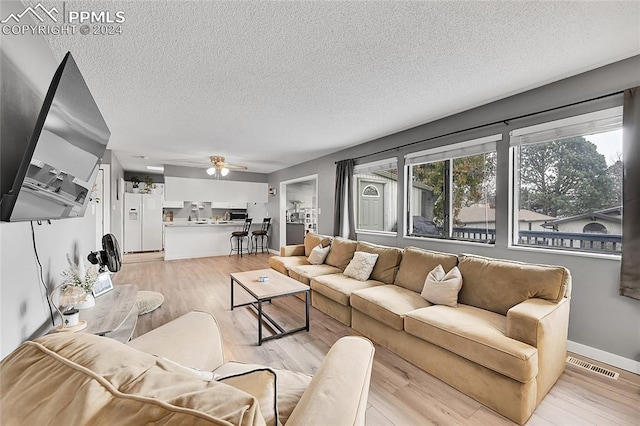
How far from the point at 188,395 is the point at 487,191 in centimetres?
345

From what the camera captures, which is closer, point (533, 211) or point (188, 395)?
point (188, 395)

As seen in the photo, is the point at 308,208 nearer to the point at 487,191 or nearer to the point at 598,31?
the point at 487,191

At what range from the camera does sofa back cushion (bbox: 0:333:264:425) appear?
0.46 metres

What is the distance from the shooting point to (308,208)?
9.61 m

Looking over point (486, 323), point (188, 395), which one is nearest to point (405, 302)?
point (486, 323)

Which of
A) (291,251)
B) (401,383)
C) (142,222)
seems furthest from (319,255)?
(142,222)

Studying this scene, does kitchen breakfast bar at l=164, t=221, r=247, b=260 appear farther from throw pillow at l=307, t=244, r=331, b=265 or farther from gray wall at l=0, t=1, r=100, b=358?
gray wall at l=0, t=1, r=100, b=358

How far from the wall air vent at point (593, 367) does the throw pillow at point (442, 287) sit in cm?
104

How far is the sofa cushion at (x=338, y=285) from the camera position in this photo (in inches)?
113

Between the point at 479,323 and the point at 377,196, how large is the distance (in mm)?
3148

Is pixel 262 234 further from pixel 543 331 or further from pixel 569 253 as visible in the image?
pixel 543 331

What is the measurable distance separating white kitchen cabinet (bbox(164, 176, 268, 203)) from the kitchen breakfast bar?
27.3 inches

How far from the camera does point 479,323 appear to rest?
6.41 feet

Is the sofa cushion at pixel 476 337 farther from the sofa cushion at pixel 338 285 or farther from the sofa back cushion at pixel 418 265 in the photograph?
the sofa cushion at pixel 338 285
